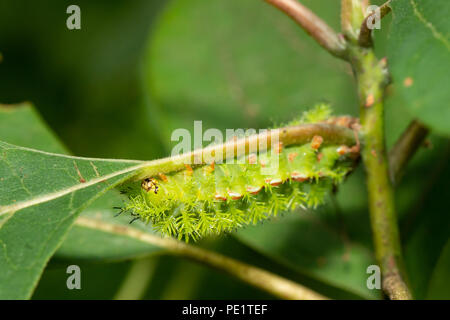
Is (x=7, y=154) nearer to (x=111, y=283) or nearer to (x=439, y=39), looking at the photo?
(x=439, y=39)

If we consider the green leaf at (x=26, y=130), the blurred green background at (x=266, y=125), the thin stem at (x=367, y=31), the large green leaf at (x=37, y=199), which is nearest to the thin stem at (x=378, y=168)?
the thin stem at (x=367, y=31)

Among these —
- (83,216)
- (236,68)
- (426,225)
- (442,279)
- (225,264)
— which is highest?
(236,68)

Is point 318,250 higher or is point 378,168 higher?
point 378,168

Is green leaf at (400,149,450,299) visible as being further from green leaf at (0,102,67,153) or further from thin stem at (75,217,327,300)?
green leaf at (0,102,67,153)

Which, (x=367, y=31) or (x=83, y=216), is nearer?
(x=367, y=31)

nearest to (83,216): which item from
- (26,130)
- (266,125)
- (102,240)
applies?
(102,240)

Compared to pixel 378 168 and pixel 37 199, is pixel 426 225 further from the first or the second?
pixel 37 199

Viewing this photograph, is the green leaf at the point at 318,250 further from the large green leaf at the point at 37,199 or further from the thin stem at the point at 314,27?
the large green leaf at the point at 37,199
